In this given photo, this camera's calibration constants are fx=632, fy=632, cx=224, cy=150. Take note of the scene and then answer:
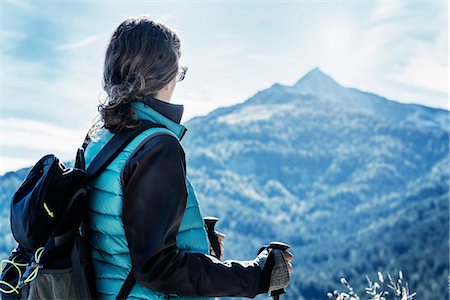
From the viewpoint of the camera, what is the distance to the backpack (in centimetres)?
160

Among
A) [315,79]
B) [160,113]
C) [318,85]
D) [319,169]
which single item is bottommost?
[319,169]

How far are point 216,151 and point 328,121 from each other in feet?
95.9

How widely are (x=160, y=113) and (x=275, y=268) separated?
541 mm

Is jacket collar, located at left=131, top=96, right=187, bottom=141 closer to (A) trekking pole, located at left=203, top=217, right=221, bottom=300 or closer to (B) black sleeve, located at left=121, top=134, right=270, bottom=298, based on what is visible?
(B) black sleeve, located at left=121, top=134, right=270, bottom=298

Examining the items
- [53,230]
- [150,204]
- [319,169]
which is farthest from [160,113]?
[319,169]

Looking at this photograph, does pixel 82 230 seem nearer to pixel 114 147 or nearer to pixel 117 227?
pixel 117 227

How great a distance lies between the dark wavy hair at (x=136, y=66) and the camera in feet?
5.64

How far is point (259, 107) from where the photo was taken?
511 feet

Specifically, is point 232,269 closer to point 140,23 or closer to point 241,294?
point 241,294

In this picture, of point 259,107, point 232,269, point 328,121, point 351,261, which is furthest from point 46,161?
point 259,107

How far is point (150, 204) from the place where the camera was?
157cm

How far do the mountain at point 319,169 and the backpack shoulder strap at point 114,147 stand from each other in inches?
3175

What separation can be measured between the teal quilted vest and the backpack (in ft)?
0.08

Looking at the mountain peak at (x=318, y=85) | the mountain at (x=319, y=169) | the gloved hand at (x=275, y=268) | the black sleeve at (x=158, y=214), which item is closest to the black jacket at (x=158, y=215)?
the black sleeve at (x=158, y=214)
